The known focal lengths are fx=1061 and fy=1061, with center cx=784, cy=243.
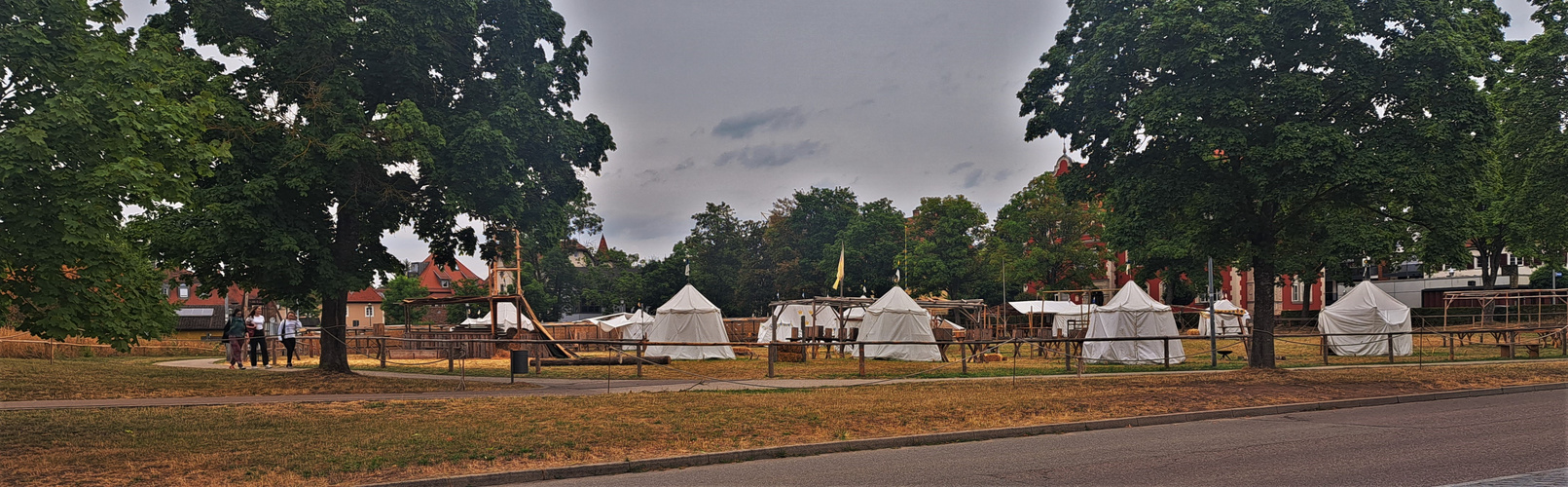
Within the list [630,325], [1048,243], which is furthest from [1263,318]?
[1048,243]

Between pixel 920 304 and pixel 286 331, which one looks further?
pixel 920 304

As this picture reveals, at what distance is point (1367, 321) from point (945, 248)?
4573 cm

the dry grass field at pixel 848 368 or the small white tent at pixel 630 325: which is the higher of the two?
the small white tent at pixel 630 325

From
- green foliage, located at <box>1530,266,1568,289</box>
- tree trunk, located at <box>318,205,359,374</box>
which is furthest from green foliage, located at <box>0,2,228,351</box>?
green foliage, located at <box>1530,266,1568,289</box>

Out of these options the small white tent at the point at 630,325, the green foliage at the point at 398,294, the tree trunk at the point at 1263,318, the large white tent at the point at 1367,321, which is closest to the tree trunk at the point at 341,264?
the small white tent at the point at 630,325

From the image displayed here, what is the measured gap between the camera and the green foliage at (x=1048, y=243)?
75.1m

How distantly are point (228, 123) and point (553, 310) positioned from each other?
73.0 m

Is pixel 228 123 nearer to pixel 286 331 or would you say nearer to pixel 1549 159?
pixel 286 331

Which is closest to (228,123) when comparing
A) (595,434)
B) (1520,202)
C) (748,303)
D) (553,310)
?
(595,434)

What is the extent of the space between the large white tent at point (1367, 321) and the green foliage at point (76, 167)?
34.9 metres

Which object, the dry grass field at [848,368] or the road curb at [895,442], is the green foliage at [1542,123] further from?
the road curb at [895,442]

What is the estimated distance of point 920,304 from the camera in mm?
38594

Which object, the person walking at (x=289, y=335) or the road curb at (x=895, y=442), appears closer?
the road curb at (x=895, y=442)

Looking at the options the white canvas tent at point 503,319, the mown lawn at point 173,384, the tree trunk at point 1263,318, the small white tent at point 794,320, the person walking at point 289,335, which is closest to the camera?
the mown lawn at point 173,384
